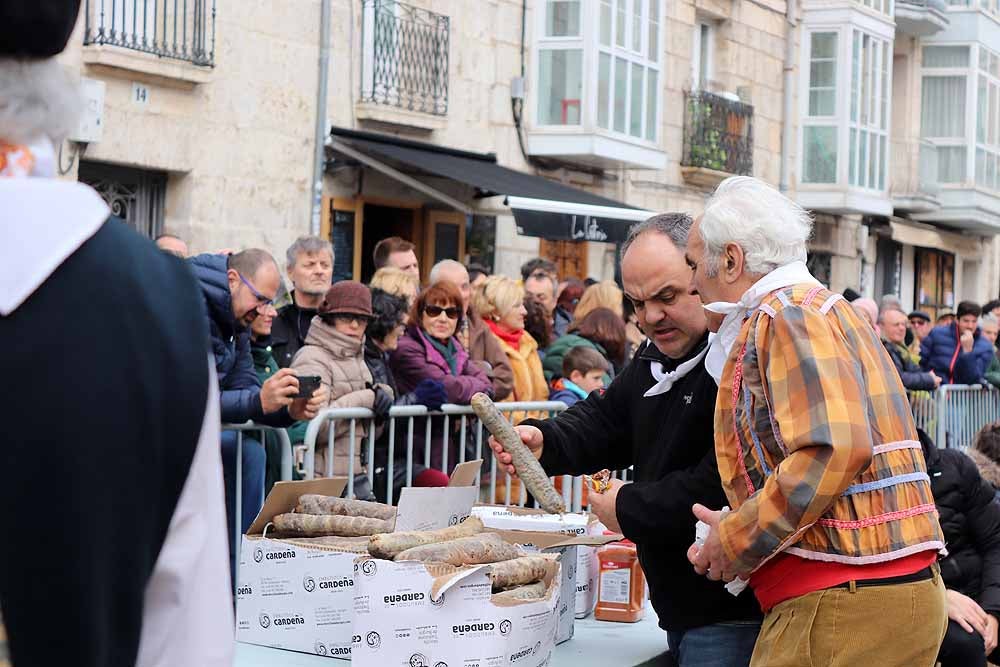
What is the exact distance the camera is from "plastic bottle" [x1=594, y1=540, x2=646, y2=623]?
546 centimetres

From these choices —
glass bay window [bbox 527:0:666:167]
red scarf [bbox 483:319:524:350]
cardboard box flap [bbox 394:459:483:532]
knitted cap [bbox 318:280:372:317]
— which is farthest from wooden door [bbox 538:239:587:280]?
cardboard box flap [bbox 394:459:483:532]

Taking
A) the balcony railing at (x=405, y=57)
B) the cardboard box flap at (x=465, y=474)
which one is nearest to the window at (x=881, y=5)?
the balcony railing at (x=405, y=57)

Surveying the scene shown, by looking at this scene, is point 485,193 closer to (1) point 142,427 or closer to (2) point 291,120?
(2) point 291,120

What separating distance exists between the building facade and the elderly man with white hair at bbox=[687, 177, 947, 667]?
9296 millimetres

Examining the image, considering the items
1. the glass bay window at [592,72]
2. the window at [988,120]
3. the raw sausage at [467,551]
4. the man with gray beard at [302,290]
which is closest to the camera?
the raw sausage at [467,551]

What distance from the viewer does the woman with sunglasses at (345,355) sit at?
246 inches

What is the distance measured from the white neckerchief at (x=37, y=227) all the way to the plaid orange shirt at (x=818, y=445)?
1.88m

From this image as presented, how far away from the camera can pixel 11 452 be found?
1.53 metres

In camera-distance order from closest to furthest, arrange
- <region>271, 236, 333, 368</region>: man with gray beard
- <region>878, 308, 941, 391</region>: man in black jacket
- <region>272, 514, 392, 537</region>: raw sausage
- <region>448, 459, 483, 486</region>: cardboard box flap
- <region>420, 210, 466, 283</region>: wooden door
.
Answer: <region>272, 514, 392, 537</region>: raw sausage < <region>448, 459, 483, 486</region>: cardboard box flap < <region>271, 236, 333, 368</region>: man with gray beard < <region>878, 308, 941, 391</region>: man in black jacket < <region>420, 210, 466, 283</region>: wooden door

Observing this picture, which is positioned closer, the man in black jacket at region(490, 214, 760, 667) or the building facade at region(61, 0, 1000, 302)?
the man in black jacket at region(490, 214, 760, 667)

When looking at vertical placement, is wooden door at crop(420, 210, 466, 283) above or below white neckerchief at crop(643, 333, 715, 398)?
above

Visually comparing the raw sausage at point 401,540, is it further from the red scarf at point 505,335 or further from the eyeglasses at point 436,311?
the red scarf at point 505,335

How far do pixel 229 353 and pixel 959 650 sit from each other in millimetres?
3173

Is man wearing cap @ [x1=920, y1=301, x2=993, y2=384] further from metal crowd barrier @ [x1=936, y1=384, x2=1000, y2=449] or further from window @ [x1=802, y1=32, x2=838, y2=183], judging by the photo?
window @ [x1=802, y1=32, x2=838, y2=183]
